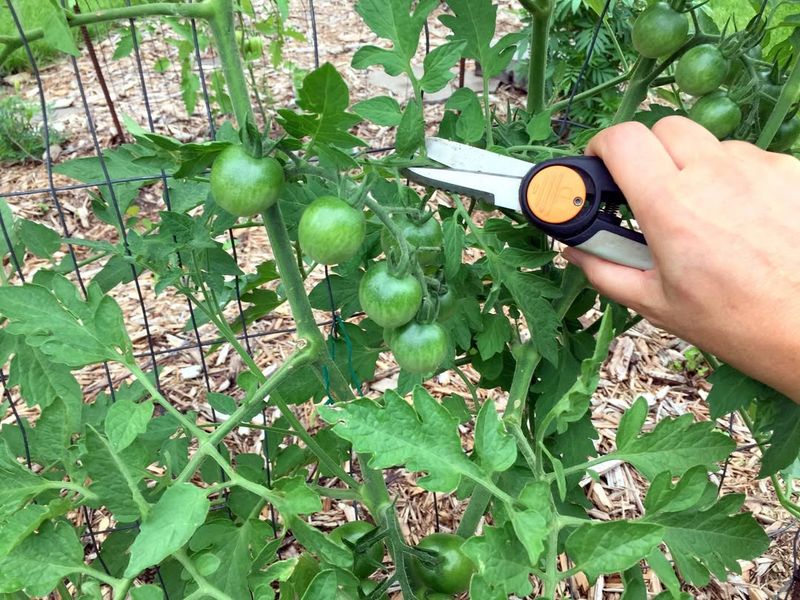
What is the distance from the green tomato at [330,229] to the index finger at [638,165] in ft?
0.99

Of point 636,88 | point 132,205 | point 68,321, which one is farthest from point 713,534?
point 132,205

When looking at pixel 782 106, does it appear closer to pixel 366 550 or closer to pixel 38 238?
pixel 366 550

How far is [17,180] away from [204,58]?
3.63 ft

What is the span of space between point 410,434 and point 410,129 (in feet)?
1.03

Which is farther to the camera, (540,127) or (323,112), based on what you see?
(540,127)

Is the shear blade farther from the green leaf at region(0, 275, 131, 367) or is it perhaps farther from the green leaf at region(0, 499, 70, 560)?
the green leaf at region(0, 499, 70, 560)

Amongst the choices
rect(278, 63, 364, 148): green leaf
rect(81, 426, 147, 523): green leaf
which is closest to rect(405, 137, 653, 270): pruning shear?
rect(278, 63, 364, 148): green leaf

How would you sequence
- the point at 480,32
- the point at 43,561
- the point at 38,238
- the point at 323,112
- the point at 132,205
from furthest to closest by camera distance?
the point at 132,205 < the point at 38,238 < the point at 480,32 < the point at 43,561 < the point at 323,112

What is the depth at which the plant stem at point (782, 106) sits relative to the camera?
2.37 feet

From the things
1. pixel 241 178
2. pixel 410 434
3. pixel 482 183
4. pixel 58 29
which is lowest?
pixel 410 434

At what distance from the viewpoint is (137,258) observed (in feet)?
2.92

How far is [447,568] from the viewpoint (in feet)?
3.27

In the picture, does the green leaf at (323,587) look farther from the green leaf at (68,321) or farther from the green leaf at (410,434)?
the green leaf at (68,321)

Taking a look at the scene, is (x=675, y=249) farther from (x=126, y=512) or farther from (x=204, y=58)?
(x=204, y=58)
